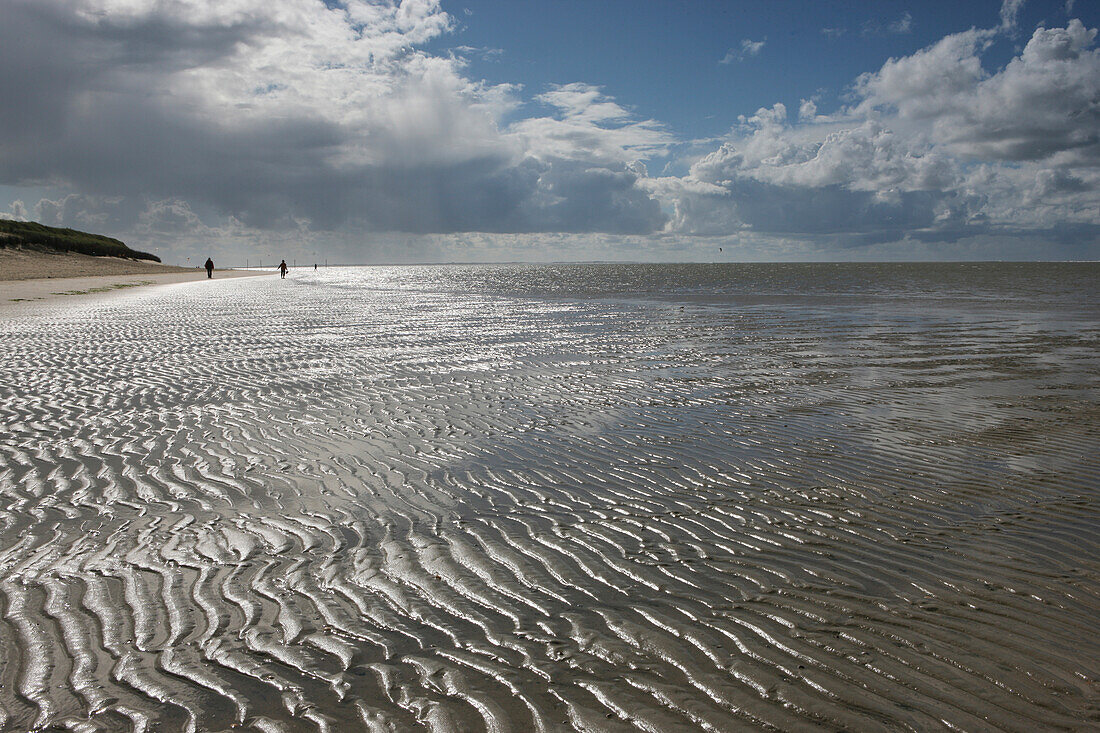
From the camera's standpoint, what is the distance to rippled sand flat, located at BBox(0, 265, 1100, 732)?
151 inches

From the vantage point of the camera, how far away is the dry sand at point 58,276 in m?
36.8

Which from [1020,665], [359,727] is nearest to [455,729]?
[359,727]

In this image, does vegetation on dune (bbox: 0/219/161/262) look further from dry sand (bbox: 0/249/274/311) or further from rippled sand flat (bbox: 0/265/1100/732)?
rippled sand flat (bbox: 0/265/1100/732)

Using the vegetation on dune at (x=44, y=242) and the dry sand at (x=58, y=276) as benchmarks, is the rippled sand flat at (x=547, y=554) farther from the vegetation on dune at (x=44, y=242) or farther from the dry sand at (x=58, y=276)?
the vegetation on dune at (x=44, y=242)

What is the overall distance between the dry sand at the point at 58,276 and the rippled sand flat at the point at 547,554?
86.8ft

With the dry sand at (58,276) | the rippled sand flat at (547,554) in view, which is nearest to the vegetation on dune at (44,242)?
the dry sand at (58,276)

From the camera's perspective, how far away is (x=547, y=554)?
18.9ft

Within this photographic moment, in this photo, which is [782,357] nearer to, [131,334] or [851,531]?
[851,531]

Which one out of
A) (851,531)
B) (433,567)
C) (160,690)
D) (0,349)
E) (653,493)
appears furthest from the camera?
(0,349)

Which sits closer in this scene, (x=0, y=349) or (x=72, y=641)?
(x=72, y=641)

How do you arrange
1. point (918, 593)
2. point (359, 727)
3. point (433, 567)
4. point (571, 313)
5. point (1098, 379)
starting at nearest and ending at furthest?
point (359, 727), point (918, 593), point (433, 567), point (1098, 379), point (571, 313)

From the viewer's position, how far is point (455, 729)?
11.8 feet

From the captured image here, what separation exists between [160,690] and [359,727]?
Answer: 120 cm

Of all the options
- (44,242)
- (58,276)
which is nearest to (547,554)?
(58,276)
